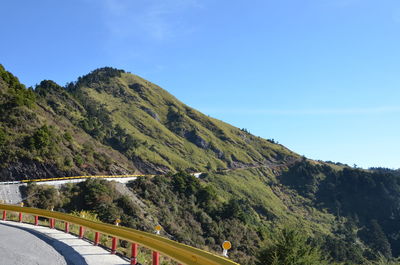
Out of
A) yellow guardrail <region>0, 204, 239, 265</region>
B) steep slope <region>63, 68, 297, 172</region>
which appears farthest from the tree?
steep slope <region>63, 68, 297, 172</region>

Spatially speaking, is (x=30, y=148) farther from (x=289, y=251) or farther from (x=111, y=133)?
(x=111, y=133)

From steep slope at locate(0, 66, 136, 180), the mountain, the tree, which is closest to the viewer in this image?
the tree

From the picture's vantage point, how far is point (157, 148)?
367ft

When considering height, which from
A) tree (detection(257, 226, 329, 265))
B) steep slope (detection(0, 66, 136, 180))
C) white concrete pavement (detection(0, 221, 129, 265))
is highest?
steep slope (detection(0, 66, 136, 180))

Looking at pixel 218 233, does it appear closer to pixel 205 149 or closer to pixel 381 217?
pixel 205 149

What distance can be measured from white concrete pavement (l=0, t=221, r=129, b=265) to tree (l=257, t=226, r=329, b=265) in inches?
272

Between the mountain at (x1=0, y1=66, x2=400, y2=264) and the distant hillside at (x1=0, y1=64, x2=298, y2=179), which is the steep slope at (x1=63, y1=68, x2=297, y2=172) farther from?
the mountain at (x1=0, y1=66, x2=400, y2=264)

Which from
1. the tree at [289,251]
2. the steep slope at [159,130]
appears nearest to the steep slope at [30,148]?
the steep slope at [159,130]

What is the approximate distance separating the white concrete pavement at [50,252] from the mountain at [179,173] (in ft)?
26.7

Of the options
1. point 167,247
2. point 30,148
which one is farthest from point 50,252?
point 30,148

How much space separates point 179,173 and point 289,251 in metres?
50.7

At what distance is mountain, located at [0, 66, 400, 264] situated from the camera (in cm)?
4128

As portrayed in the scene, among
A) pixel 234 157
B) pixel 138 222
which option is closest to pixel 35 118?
pixel 138 222

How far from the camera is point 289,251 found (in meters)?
13.6
